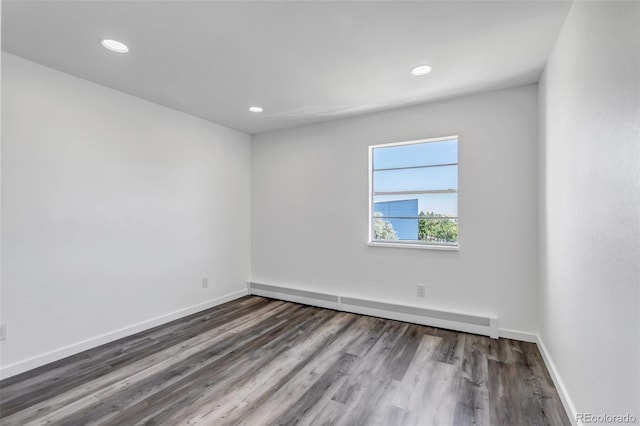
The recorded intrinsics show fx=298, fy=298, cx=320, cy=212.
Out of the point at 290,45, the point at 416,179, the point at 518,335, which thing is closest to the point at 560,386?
the point at 518,335

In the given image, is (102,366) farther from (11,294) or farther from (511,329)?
(511,329)

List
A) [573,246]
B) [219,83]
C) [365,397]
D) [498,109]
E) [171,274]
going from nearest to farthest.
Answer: [573,246], [365,397], [219,83], [498,109], [171,274]

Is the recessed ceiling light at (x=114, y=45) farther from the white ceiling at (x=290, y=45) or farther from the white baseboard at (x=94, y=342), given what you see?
the white baseboard at (x=94, y=342)

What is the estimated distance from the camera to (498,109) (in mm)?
2992

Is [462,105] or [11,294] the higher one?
[462,105]

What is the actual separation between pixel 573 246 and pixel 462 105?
1932 millimetres

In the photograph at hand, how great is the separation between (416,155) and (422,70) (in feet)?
3.82

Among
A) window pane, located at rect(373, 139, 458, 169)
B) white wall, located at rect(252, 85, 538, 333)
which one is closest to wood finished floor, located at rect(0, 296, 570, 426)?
white wall, located at rect(252, 85, 538, 333)

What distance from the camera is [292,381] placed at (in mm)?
2236

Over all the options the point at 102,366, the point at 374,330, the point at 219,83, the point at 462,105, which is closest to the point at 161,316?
the point at 102,366

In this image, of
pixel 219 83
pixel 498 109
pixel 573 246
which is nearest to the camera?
pixel 573 246

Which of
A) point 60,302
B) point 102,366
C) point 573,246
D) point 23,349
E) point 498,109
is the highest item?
point 498,109

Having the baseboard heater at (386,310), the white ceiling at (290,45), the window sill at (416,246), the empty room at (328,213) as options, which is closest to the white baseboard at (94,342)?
the empty room at (328,213)

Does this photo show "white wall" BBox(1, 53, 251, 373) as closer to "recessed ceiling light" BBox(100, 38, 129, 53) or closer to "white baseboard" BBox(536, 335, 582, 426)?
"recessed ceiling light" BBox(100, 38, 129, 53)
